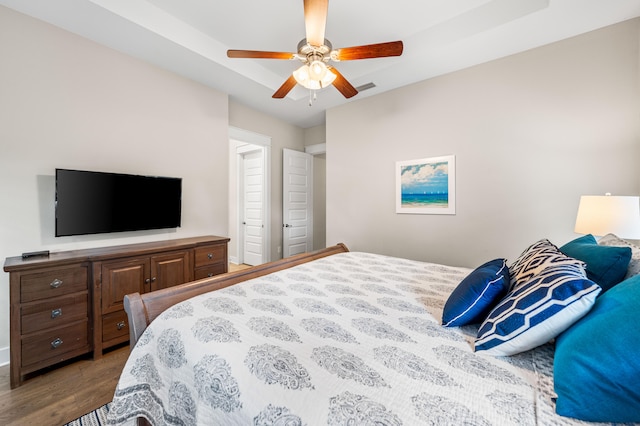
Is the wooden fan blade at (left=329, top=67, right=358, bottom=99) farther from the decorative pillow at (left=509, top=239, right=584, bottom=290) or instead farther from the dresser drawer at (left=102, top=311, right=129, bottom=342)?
the dresser drawer at (left=102, top=311, right=129, bottom=342)

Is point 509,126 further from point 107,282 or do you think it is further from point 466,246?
point 107,282

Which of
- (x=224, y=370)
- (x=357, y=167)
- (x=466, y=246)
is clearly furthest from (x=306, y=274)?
(x=357, y=167)

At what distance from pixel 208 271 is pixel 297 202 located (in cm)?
231

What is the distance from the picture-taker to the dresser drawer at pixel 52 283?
5.92 ft

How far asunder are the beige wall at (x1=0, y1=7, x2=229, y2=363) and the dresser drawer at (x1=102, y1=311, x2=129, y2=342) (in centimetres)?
69

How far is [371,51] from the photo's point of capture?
188cm

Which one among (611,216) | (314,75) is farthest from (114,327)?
(611,216)

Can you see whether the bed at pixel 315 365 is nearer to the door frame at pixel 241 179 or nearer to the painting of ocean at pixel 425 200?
the painting of ocean at pixel 425 200

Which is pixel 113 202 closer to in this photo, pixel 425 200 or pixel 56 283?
pixel 56 283

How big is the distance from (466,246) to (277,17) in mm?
3114

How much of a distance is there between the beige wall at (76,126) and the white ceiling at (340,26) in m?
0.20

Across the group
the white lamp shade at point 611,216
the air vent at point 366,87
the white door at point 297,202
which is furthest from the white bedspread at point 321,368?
the white door at point 297,202

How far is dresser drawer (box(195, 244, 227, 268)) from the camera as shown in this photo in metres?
2.79

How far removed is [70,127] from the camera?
232cm
